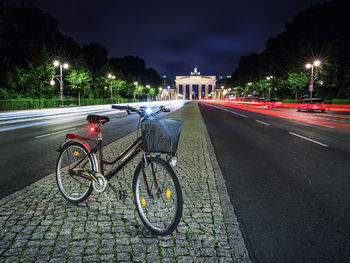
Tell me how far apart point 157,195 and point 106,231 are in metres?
0.74

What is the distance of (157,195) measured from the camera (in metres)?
3.30

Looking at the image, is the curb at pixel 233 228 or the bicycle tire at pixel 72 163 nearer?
the curb at pixel 233 228

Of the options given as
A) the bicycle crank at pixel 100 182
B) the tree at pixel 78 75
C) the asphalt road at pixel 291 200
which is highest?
the tree at pixel 78 75

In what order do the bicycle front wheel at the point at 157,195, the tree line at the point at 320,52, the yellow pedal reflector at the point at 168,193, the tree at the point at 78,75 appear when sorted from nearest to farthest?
1. the bicycle front wheel at the point at 157,195
2. the yellow pedal reflector at the point at 168,193
3. the tree line at the point at 320,52
4. the tree at the point at 78,75

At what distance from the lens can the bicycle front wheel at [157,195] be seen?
2.94 meters

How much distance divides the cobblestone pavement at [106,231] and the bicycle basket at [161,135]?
41.2 inches

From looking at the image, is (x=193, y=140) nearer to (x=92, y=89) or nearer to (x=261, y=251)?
(x=261, y=251)

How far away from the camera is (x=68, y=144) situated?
4125mm

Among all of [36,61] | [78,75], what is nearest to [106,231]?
[36,61]

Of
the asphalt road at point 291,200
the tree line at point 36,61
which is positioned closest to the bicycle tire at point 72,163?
the asphalt road at point 291,200

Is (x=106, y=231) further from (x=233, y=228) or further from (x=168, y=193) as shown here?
(x=233, y=228)

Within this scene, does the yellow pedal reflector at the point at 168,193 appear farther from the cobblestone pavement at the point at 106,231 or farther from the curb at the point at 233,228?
the curb at the point at 233,228

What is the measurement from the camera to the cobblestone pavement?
2738 mm

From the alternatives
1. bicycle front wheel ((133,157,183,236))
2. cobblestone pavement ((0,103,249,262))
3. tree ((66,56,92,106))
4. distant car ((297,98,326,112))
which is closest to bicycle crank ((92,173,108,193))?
cobblestone pavement ((0,103,249,262))
